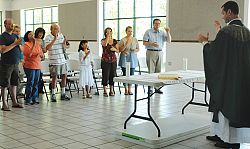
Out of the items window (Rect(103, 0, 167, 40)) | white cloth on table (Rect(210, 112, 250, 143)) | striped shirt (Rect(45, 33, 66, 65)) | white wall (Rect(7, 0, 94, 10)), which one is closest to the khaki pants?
striped shirt (Rect(45, 33, 66, 65))

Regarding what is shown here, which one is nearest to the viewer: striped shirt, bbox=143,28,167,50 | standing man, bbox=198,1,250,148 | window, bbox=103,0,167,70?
standing man, bbox=198,1,250,148

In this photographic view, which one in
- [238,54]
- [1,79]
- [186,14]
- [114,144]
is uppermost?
[186,14]

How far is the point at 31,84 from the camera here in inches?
244

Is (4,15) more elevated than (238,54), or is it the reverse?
(4,15)

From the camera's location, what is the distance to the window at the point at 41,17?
15945 mm

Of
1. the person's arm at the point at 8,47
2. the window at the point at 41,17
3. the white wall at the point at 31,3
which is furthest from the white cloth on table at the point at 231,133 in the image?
the window at the point at 41,17

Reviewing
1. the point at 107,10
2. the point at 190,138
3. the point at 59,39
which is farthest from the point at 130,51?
the point at 107,10

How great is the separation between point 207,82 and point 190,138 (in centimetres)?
82

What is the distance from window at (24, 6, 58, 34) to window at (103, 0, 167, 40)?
350 cm

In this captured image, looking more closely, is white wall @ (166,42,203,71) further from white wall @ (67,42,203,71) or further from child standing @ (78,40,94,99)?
child standing @ (78,40,94,99)

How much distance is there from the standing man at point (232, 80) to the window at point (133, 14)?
7830mm

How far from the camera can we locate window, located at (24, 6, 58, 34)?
15.9 meters

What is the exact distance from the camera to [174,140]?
13.2 ft

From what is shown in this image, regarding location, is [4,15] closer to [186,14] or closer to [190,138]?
[186,14]
